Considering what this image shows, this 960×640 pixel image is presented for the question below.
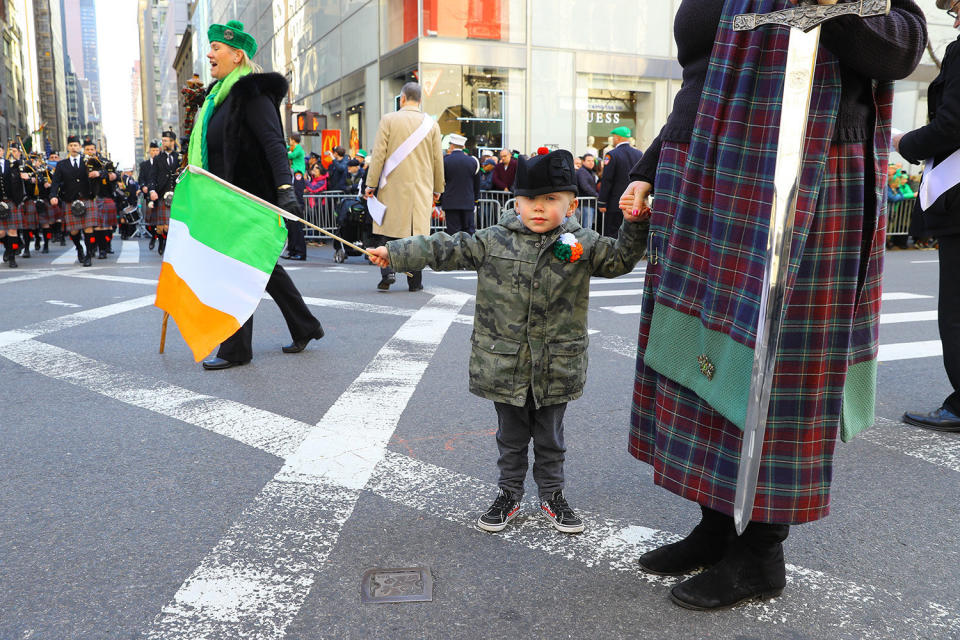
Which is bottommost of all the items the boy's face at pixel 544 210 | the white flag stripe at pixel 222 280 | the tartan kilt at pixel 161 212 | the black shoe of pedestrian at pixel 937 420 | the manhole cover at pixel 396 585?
the manhole cover at pixel 396 585

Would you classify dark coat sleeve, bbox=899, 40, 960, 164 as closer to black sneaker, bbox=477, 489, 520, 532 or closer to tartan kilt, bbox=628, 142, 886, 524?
tartan kilt, bbox=628, 142, 886, 524

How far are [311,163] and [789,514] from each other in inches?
640

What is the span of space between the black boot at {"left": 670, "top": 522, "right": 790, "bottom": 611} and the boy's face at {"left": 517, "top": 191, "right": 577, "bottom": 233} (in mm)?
1153

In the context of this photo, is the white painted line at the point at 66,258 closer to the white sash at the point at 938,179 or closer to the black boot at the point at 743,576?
the white sash at the point at 938,179

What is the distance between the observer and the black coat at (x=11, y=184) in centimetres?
1355

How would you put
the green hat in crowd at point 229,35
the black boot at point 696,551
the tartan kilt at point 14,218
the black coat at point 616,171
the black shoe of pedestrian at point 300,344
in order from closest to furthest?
the black boot at point 696,551 < the green hat in crowd at point 229,35 < the black shoe of pedestrian at point 300,344 < the black coat at point 616,171 < the tartan kilt at point 14,218

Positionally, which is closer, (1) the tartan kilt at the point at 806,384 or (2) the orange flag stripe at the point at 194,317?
(1) the tartan kilt at the point at 806,384

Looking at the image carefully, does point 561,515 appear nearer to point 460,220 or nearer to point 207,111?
point 207,111

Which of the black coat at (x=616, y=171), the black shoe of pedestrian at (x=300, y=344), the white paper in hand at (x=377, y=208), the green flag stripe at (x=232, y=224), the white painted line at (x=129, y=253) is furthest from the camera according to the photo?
the white painted line at (x=129, y=253)

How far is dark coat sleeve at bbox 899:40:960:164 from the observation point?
369cm

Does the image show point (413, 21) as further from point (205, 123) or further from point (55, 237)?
point (205, 123)

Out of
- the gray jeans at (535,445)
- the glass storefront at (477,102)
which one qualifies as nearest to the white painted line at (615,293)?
the gray jeans at (535,445)

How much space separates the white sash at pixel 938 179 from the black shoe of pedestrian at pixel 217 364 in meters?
4.15

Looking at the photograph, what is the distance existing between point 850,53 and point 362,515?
2192 mm
